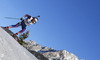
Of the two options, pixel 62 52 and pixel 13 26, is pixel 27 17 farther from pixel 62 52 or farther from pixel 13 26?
pixel 62 52

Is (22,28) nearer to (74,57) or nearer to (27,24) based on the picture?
(27,24)

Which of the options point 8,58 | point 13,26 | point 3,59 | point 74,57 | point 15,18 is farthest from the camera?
point 74,57

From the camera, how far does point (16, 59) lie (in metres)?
4.88

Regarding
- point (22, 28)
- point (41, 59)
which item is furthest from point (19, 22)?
point (41, 59)

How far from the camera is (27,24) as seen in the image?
1391cm

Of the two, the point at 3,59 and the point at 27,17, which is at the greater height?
the point at 27,17

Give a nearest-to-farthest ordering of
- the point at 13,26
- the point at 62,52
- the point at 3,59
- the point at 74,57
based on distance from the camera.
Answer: the point at 3,59, the point at 13,26, the point at 62,52, the point at 74,57

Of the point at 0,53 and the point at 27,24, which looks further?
the point at 27,24

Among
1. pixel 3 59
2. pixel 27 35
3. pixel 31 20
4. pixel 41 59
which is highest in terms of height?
pixel 27 35

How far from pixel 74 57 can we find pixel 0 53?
157m

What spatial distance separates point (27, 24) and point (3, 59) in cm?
990

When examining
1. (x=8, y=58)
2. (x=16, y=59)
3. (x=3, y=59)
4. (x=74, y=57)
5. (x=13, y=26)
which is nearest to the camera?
(x=3, y=59)

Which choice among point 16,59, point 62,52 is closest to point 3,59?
point 16,59

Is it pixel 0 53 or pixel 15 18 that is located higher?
pixel 15 18
